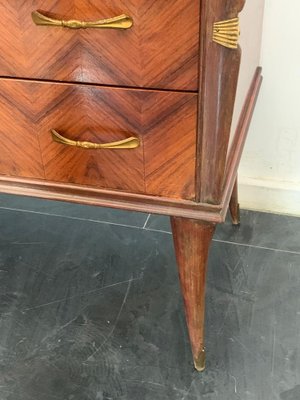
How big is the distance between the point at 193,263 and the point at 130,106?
291 mm

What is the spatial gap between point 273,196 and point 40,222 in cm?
64

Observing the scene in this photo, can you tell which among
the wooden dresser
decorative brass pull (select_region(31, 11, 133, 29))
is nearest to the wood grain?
the wooden dresser

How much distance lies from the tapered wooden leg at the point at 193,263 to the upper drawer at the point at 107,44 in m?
0.24

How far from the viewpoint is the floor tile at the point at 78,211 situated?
1401mm

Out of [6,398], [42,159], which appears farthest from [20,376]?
[42,159]

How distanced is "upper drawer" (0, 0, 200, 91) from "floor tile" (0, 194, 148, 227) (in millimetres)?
673

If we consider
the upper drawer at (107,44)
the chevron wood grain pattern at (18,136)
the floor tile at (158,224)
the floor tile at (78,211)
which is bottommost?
the floor tile at (158,224)

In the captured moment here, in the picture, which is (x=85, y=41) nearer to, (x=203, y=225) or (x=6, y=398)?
(x=203, y=225)

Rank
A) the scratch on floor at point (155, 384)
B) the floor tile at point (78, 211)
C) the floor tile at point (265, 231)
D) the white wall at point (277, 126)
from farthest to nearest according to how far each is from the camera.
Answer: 1. the floor tile at point (78, 211)
2. the floor tile at point (265, 231)
3. the white wall at point (277, 126)
4. the scratch on floor at point (155, 384)

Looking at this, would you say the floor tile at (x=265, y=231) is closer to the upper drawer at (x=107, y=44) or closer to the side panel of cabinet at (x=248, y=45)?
the side panel of cabinet at (x=248, y=45)

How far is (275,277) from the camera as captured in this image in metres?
1.19

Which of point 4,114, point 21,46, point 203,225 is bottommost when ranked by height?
point 203,225

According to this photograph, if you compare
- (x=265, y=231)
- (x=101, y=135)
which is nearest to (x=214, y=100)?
(x=101, y=135)

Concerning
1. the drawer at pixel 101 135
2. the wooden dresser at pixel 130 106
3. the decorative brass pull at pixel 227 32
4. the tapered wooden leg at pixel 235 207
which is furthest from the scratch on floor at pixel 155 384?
the decorative brass pull at pixel 227 32
